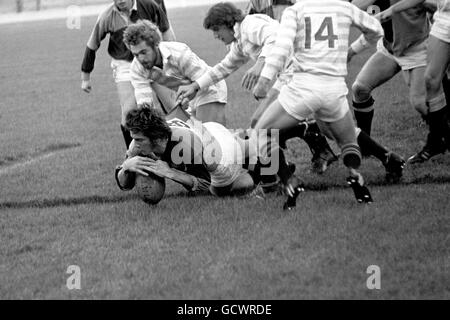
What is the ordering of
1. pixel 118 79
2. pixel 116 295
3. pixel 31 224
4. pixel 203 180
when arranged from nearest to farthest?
pixel 116 295 < pixel 31 224 < pixel 203 180 < pixel 118 79

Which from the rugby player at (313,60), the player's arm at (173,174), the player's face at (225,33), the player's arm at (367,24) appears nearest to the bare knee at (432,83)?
the player's arm at (367,24)

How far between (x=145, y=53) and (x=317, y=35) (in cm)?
204

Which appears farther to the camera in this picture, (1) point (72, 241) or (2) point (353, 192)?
(2) point (353, 192)

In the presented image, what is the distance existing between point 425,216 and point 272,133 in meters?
1.31

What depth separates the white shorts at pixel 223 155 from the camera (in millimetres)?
6496

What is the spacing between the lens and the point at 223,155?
6578 millimetres

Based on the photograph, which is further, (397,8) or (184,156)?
(397,8)

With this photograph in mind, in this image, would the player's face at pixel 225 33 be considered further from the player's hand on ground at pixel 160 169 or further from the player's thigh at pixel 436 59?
the player's thigh at pixel 436 59

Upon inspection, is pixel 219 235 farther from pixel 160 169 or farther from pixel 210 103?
pixel 210 103

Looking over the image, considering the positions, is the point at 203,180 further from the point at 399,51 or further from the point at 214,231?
the point at 399,51

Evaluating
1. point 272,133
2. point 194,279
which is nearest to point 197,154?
point 272,133

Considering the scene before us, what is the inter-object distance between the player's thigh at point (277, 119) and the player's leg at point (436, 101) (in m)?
1.89

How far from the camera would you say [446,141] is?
23.9 ft

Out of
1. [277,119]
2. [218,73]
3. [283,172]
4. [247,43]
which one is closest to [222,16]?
[247,43]
